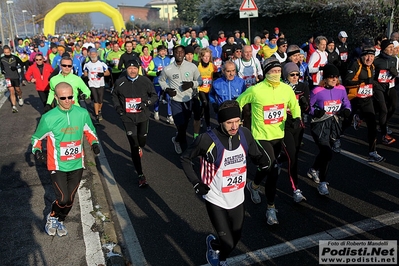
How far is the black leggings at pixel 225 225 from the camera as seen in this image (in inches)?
154

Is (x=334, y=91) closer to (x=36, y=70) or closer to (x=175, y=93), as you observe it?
(x=175, y=93)

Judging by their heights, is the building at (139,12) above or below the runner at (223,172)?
above

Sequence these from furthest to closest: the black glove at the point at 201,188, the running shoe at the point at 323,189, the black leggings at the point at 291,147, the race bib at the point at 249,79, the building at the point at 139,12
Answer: the building at the point at 139,12, the race bib at the point at 249,79, the running shoe at the point at 323,189, the black leggings at the point at 291,147, the black glove at the point at 201,188

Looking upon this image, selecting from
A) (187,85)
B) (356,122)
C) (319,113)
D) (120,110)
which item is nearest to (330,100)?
(319,113)

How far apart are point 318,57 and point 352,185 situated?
399cm

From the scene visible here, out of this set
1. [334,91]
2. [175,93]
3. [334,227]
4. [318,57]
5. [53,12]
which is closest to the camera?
[334,227]

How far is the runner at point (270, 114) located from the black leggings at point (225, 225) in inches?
46.7

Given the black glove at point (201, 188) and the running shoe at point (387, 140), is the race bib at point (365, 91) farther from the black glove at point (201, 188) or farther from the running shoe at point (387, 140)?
the black glove at point (201, 188)

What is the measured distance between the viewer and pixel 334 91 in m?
5.80

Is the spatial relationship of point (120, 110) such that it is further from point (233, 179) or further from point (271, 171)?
point (233, 179)

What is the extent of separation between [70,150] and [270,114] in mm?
2538

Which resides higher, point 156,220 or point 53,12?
point 53,12

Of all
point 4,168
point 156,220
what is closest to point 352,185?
point 156,220

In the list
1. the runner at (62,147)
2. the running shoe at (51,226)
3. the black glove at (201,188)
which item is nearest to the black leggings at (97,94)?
the runner at (62,147)
